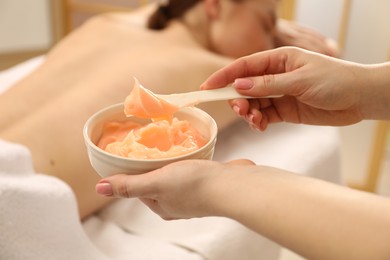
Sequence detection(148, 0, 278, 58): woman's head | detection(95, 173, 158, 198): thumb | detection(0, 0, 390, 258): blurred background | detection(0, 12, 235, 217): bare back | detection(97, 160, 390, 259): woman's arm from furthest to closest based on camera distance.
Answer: detection(0, 0, 390, 258): blurred background < detection(148, 0, 278, 58): woman's head < detection(0, 12, 235, 217): bare back < detection(95, 173, 158, 198): thumb < detection(97, 160, 390, 259): woman's arm

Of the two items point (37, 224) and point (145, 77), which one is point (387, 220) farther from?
point (145, 77)

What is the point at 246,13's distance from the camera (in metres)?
1.61

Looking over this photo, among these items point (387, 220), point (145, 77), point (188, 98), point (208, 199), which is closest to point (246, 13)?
point (145, 77)

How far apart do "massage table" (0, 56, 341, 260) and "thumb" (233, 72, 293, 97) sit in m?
0.44

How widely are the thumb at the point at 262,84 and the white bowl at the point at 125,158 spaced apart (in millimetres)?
79

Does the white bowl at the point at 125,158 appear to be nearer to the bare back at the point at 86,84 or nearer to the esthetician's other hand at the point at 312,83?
the esthetician's other hand at the point at 312,83

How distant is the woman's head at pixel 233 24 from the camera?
1.61 metres

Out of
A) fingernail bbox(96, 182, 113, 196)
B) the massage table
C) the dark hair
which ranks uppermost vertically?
fingernail bbox(96, 182, 113, 196)

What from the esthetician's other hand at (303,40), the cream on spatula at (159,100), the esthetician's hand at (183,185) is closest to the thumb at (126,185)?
the esthetician's hand at (183,185)

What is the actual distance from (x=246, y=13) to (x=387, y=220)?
1138mm

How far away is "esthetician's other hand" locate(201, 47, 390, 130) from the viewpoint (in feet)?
2.64

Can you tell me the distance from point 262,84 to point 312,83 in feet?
0.30

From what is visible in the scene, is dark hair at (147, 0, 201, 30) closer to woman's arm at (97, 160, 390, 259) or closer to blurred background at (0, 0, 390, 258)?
blurred background at (0, 0, 390, 258)

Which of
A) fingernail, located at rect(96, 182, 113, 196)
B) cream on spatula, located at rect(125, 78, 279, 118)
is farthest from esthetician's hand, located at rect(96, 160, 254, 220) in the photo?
cream on spatula, located at rect(125, 78, 279, 118)
